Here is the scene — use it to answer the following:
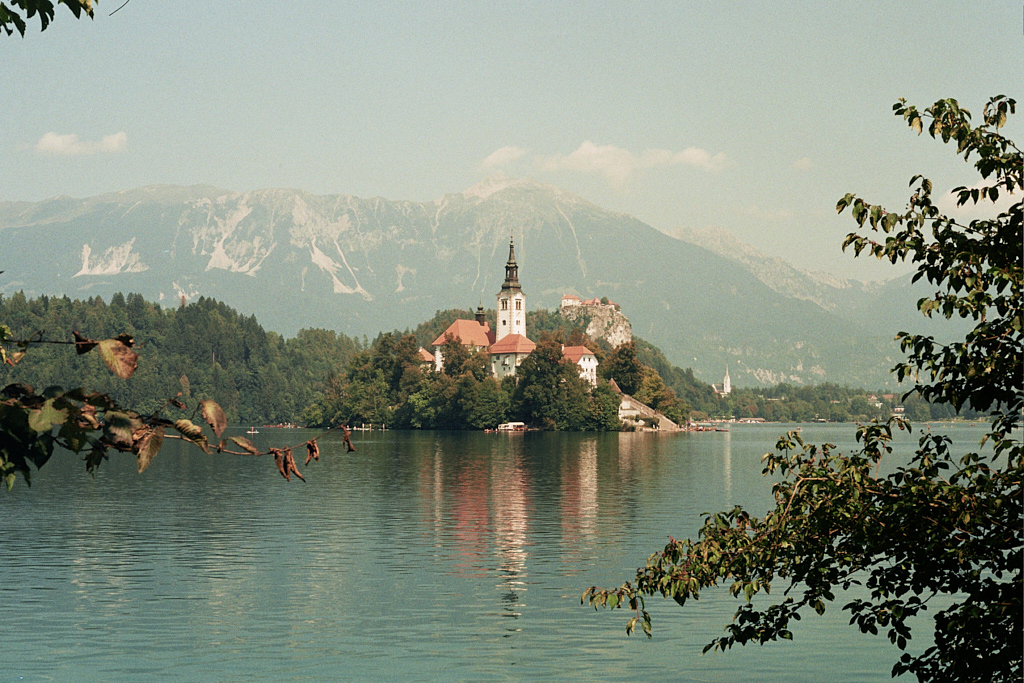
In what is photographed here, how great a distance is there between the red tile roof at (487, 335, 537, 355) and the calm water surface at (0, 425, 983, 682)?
125m

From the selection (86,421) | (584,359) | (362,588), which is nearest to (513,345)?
(584,359)

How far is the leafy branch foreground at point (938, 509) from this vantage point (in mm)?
10719

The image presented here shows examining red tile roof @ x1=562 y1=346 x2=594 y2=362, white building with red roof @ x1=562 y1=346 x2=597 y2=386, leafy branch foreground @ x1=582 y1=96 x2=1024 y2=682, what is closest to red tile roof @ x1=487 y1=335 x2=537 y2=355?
white building with red roof @ x1=562 y1=346 x2=597 y2=386

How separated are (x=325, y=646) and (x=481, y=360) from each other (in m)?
145

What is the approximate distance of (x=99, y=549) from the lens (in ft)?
131

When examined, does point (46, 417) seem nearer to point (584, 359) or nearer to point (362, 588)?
point (362, 588)

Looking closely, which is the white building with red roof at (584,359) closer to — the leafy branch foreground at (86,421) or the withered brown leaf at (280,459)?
the withered brown leaf at (280,459)

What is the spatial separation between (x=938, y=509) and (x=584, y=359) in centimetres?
17589

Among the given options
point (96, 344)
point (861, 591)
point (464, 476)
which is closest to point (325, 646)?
point (861, 591)

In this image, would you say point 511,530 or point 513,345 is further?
point 513,345

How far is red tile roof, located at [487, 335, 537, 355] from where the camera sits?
194 metres

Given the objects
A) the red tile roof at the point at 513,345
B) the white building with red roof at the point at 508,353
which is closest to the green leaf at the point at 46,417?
the white building with red roof at the point at 508,353

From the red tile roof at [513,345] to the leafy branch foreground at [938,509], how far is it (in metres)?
181

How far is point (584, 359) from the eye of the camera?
186875 millimetres
